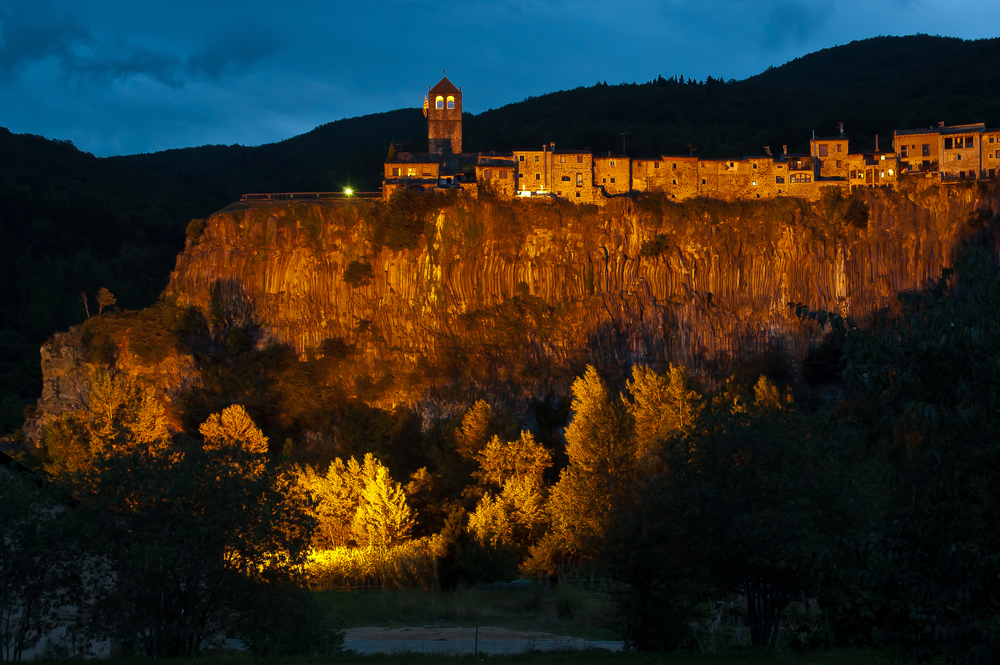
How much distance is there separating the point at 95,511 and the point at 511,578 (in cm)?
3223

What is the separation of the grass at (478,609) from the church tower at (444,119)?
6020 centimetres

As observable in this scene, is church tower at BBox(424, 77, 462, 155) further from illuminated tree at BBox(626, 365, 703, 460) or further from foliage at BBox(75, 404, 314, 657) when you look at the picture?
foliage at BBox(75, 404, 314, 657)

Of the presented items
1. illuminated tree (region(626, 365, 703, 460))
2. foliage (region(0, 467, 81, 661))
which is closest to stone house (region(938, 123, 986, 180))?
illuminated tree (region(626, 365, 703, 460))

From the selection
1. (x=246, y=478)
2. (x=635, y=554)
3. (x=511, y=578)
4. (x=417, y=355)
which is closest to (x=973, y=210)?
(x=417, y=355)

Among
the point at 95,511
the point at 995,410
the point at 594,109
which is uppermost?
the point at 594,109

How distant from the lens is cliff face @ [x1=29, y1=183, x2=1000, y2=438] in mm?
84562

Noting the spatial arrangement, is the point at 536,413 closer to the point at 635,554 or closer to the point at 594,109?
the point at 635,554

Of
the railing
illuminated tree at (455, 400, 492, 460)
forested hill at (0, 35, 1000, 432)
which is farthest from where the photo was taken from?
forested hill at (0, 35, 1000, 432)

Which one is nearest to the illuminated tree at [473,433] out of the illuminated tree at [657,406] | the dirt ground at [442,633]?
the illuminated tree at [657,406]

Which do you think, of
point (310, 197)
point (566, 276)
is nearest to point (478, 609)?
point (566, 276)

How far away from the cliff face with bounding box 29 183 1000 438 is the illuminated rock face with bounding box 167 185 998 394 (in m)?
0.13

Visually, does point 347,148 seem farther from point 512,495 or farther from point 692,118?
point 512,495

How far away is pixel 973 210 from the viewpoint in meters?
→ 84.3

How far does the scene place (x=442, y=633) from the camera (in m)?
38.5
